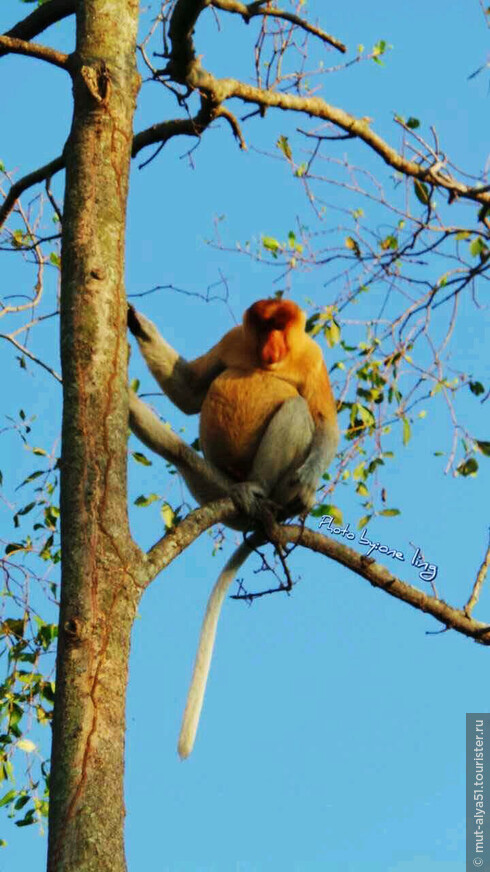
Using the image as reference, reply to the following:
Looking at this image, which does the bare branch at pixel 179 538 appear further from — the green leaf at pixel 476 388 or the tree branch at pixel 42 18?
the tree branch at pixel 42 18

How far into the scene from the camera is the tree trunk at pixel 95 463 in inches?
98.9

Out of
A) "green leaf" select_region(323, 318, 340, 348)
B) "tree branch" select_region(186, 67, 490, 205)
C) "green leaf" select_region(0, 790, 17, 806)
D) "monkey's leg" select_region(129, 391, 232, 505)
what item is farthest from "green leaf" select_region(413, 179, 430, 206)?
"green leaf" select_region(0, 790, 17, 806)

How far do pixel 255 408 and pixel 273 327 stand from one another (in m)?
0.39

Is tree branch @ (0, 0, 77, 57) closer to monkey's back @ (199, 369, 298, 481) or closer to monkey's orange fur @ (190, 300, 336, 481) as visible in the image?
monkey's orange fur @ (190, 300, 336, 481)

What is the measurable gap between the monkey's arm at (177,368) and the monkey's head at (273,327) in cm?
24

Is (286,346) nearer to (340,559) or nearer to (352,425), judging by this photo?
(352,425)

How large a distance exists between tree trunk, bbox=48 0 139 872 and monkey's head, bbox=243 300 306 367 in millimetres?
1586

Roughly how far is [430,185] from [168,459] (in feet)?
4.76

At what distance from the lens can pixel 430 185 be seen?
13.7 ft

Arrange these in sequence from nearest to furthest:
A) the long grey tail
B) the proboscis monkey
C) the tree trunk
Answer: the tree trunk → the long grey tail → the proboscis monkey

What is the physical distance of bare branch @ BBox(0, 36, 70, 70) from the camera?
11.9ft

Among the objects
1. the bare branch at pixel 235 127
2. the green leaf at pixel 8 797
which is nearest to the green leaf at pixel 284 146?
the bare branch at pixel 235 127

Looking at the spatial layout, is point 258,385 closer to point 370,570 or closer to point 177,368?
point 177,368

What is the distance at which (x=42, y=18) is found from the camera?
168 inches
